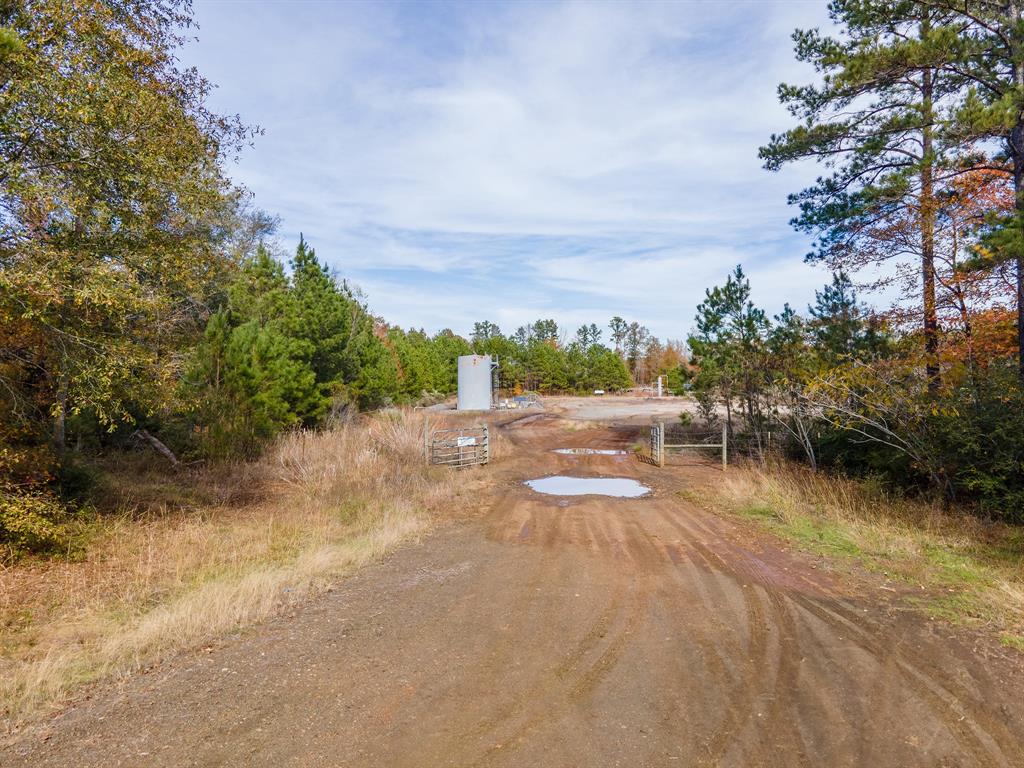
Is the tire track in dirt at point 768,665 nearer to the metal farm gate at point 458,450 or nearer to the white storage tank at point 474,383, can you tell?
the metal farm gate at point 458,450

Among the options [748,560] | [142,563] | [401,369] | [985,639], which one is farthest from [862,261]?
[401,369]

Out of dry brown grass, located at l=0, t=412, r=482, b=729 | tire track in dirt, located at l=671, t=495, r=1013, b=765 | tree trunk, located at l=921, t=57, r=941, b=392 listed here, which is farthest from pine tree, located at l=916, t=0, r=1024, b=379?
dry brown grass, located at l=0, t=412, r=482, b=729

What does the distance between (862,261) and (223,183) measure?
13.2 meters

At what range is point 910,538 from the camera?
816 cm

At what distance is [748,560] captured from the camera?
7430 millimetres

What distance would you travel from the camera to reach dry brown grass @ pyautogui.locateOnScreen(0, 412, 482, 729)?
197 inches

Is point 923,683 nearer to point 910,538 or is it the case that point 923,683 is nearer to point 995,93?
point 910,538

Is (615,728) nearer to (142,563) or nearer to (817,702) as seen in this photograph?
(817,702)

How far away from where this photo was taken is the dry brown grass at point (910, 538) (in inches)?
224

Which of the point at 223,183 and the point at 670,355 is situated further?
the point at 670,355

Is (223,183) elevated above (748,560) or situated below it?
above

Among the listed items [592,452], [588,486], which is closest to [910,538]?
[588,486]

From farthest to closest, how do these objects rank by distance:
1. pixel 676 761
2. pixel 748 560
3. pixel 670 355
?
pixel 670 355 < pixel 748 560 < pixel 676 761

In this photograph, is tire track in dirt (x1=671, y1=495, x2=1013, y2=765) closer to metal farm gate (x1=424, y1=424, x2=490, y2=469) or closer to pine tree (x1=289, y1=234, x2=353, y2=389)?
metal farm gate (x1=424, y1=424, x2=490, y2=469)
